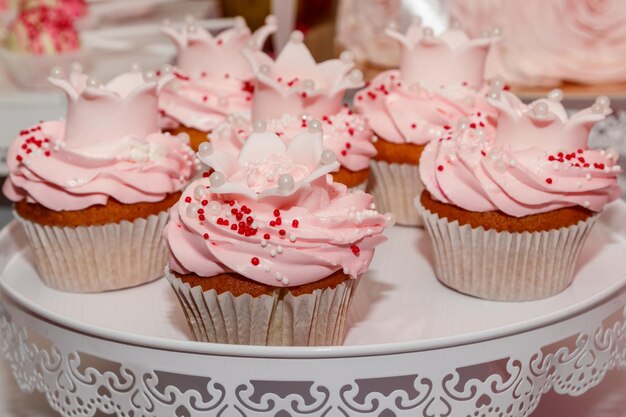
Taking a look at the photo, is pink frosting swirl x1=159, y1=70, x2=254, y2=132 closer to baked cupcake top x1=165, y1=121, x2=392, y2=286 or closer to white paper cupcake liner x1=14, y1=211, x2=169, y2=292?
white paper cupcake liner x1=14, y1=211, x2=169, y2=292

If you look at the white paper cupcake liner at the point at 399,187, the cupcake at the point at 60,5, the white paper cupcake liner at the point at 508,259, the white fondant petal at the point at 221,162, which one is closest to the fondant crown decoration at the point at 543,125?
the white paper cupcake liner at the point at 508,259

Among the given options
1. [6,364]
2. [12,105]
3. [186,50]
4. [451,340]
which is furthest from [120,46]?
[451,340]

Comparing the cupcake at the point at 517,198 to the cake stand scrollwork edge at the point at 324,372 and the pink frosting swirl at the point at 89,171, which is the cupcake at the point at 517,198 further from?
the pink frosting swirl at the point at 89,171

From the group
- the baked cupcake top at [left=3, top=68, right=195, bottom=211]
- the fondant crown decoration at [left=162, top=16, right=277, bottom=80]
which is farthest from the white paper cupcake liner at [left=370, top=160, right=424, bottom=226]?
the baked cupcake top at [left=3, top=68, right=195, bottom=211]

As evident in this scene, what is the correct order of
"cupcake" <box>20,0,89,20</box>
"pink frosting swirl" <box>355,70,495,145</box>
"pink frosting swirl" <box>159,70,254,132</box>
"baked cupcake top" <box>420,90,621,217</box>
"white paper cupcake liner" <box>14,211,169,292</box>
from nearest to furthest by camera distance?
"baked cupcake top" <box>420,90,621,217</box> < "white paper cupcake liner" <box>14,211,169,292</box> < "pink frosting swirl" <box>355,70,495,145</box> < "pink frosting swirl" <box>159,70,254,132</box> < "cupcake" <box>20,0,89,20</box>

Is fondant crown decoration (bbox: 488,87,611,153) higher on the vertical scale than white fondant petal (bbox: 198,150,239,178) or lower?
higher
